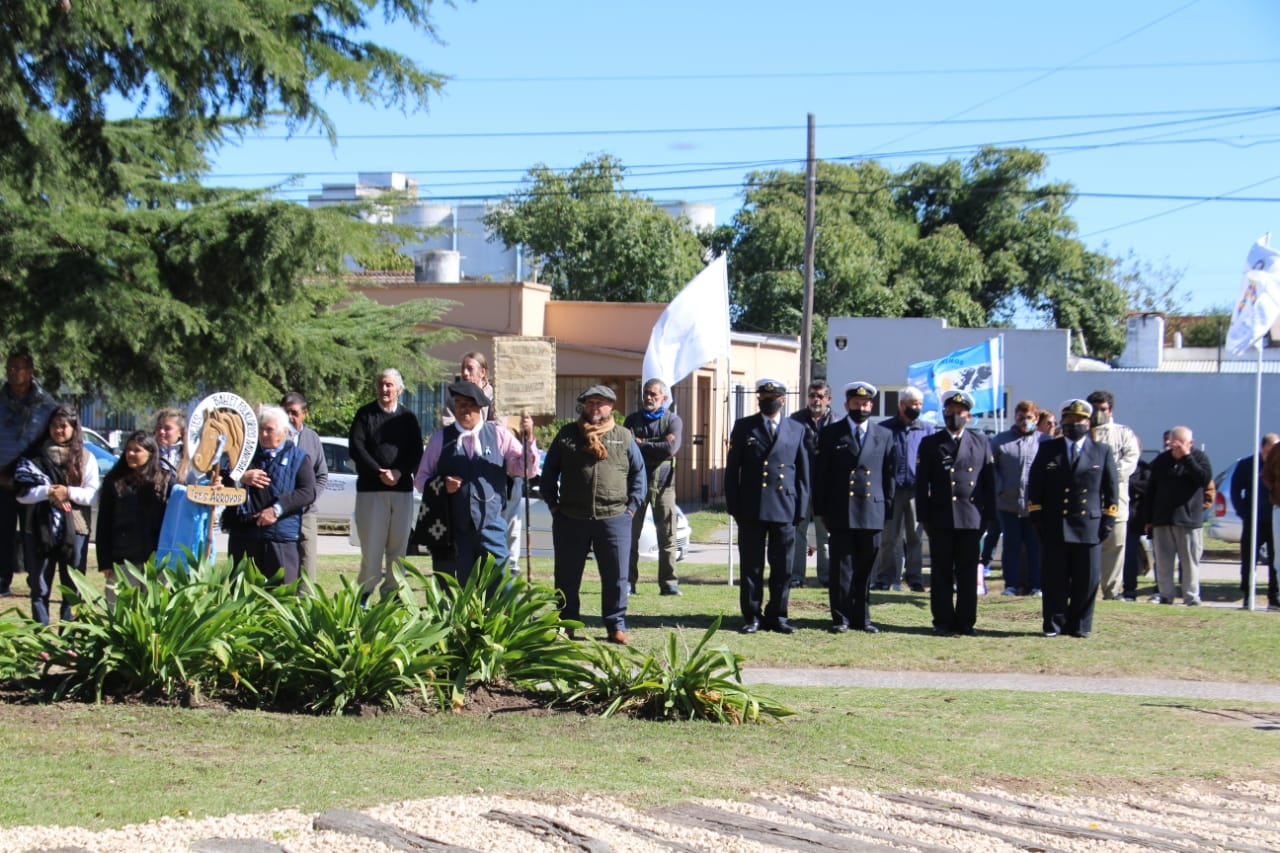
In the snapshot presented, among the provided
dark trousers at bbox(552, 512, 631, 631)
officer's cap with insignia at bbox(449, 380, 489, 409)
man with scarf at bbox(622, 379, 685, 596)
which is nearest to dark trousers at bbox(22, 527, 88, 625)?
officer's cap with insignia at bbox(449, 380, 489, 409)

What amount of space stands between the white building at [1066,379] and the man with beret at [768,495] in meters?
18.8

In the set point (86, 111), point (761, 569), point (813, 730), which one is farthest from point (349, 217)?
point (813, 730)

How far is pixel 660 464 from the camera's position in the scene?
13.1m

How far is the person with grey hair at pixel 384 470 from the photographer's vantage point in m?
11.2

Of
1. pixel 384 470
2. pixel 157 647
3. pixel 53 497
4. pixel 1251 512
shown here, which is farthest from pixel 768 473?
pixel 1251 512

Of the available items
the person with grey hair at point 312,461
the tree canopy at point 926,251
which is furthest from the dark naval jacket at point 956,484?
the tree canopy at point 926,251

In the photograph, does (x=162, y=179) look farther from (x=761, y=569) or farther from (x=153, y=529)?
(x=761, y=569)

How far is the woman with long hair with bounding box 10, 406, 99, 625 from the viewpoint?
10.7 m

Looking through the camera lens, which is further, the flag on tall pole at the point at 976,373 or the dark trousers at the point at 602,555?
the flag on tall pole at the point at 976,373

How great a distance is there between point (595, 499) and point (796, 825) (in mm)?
4926

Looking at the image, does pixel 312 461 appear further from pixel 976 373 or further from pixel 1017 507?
pixel 976 373

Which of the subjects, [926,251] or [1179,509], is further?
[926,251]

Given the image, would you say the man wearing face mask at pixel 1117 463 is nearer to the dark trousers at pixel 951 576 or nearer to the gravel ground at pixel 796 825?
the dark trousers at pixel 951 576

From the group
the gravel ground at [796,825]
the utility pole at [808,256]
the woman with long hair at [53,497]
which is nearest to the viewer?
the gravel ground at [796,825]
